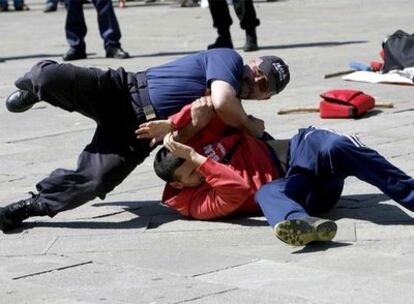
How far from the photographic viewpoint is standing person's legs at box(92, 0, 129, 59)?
12.7m

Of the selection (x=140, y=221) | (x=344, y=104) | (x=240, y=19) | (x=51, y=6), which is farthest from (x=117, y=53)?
(x=51, y=6)

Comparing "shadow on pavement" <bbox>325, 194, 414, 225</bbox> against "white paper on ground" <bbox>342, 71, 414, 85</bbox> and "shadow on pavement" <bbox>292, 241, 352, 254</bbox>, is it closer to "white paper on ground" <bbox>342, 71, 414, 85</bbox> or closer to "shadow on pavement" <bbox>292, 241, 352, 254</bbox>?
"shadow on pavement" <bbox>292, 241, 352, 254</bbox>

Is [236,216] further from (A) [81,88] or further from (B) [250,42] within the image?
(B) [250,42]

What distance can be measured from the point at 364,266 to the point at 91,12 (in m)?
16.5

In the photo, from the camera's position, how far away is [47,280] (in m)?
4.96

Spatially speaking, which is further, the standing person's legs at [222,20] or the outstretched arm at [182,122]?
the standing person's legs at [222,20]

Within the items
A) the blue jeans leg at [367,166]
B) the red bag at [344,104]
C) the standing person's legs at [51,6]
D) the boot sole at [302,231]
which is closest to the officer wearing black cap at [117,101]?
the blue jeans leg at [367,166]

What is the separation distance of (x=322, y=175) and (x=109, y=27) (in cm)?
740

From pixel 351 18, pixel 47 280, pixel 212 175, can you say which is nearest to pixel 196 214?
pixel 212 175

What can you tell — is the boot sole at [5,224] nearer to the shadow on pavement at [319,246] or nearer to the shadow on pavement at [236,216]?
the shadow on pavement at [236,216]

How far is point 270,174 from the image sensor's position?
586 cm

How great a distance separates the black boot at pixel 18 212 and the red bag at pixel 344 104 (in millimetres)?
3389

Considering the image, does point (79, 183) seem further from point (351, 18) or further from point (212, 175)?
point (351, 18)

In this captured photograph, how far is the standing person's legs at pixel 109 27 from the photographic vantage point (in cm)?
1273
